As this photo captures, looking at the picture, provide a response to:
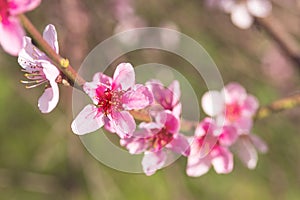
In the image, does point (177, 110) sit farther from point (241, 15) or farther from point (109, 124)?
point (241, 15)

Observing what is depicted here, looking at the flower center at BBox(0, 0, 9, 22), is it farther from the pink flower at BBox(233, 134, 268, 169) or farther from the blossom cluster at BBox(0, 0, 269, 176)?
the pink flower at BBox(233, 134, 268, 169)

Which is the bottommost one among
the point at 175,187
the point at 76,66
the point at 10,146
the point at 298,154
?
the point at 298,154

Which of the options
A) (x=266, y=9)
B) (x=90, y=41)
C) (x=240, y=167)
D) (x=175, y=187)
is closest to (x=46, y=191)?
(x=175, y=187)

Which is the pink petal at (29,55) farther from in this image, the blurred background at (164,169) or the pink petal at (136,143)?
the blurred background at (164,169)

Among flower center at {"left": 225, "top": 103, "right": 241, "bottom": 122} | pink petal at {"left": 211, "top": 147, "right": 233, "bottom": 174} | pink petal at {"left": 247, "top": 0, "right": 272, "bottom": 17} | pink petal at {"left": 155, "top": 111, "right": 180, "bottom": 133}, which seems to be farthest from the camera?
pink petal at {"left": 247, "top": 0, "right": 272, "bottom": 17}

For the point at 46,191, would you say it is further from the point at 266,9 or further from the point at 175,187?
the point at 266,9

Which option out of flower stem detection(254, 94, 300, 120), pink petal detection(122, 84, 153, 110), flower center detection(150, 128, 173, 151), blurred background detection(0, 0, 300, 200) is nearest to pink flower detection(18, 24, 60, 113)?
pink petal detection(122, 84, 153, 110)
